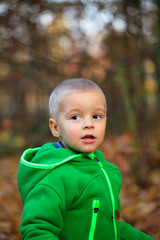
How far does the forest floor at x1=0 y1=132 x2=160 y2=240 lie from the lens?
310 centimetres

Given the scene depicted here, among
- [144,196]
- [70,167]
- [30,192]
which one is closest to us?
[30,192]

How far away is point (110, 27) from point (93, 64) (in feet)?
2.55

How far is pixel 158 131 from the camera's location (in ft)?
23.5

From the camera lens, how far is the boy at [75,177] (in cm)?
164

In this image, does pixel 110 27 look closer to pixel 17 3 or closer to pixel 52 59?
pixel 52 59

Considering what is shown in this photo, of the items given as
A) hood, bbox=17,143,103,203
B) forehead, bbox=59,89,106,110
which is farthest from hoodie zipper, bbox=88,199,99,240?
forehead, bbox=59,89,106,110

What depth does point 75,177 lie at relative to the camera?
1717 millimetres

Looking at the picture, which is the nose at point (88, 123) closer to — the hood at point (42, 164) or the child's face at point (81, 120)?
the child's face at point (81, 120)

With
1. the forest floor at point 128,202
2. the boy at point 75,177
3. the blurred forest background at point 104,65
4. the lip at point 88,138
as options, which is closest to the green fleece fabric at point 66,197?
the boy at point 75,177

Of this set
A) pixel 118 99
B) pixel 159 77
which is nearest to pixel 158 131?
pixel 118 99

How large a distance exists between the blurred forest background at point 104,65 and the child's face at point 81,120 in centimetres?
194

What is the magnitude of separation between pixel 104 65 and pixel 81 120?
3.59m

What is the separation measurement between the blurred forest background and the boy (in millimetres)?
1693

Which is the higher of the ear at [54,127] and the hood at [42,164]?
the ear at [54,127]
